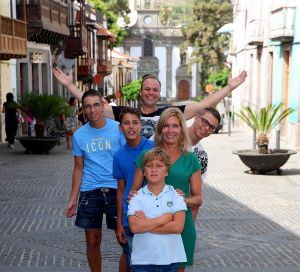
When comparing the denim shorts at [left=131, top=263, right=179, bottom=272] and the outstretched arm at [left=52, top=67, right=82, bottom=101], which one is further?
the outstretched arm at [left=52, top=67, right=82, bottom=101]

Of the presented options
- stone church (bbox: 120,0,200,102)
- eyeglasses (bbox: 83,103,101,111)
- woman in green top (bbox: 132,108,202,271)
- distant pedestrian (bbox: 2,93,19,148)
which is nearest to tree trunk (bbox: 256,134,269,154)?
distant pedestrian (bbox: 2,93,19,148)

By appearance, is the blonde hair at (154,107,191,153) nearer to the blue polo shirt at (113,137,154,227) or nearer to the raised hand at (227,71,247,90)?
the blue polo shirt at (113,137,154,227)

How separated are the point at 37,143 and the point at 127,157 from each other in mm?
14130

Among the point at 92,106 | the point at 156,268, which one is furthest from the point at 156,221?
the point at 92,106

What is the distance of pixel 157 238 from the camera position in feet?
14.8

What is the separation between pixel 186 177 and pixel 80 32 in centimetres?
3153

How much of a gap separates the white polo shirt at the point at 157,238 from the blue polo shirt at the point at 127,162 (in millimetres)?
585

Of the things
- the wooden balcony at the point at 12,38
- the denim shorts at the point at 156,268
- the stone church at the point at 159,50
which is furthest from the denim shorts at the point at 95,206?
the stone church at the point at 159,50

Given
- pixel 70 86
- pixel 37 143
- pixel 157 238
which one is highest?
pixel 70 86

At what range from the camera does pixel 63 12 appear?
30047 millimetres

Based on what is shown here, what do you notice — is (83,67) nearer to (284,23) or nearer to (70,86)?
(284,23)

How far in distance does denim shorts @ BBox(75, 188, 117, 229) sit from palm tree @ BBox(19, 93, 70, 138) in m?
13.6

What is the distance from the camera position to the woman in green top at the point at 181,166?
4770mm

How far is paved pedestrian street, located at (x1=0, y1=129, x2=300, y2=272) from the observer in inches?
290
